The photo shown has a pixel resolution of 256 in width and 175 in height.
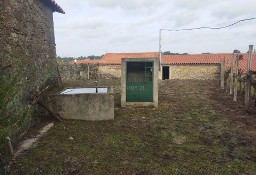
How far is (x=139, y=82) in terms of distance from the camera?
11.6 metres

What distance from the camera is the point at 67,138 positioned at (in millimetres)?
7367

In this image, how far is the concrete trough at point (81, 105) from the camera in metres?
9.09

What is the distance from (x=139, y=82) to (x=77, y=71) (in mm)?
13783

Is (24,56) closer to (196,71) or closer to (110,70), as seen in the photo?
(110,70)

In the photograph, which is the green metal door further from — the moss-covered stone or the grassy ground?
the moss-covered stone

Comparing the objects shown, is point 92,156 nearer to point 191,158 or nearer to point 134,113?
point 191,158

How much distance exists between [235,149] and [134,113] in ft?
14.6

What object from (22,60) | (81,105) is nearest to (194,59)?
(81,105)

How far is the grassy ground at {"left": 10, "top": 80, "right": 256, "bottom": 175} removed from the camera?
5.68m

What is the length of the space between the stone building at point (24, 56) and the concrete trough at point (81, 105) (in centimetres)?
71

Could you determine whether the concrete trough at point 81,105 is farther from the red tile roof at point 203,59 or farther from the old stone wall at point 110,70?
the red tile roof at point 203,59

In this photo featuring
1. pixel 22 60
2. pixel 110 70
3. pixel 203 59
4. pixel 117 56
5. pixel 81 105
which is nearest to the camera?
pixel 22 60

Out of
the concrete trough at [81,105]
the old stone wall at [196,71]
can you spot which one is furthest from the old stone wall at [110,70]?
the concrete trough at [81,105]

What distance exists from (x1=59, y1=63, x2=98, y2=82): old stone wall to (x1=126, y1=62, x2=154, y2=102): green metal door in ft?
37.3
